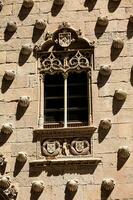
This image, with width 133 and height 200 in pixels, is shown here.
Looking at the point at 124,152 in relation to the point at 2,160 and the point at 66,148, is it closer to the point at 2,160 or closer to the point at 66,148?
the point at 66,148

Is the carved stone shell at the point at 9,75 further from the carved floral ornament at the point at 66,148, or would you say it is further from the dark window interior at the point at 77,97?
the carved floral ornament at the point at 66,148

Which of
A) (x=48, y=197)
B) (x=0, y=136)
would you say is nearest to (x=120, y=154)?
(x=48, y=197)

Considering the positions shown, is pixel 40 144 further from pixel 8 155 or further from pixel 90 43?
pixel 90 43

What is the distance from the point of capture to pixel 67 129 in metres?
13.1


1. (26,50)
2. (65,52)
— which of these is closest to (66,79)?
(65,52)

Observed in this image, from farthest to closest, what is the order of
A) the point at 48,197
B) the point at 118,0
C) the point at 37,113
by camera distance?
the point at 118,0 < the point at 37,113 < the point at 48,197

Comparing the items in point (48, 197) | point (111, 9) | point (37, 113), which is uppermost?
point (111, 9)

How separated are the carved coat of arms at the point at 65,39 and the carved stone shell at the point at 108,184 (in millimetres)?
2988

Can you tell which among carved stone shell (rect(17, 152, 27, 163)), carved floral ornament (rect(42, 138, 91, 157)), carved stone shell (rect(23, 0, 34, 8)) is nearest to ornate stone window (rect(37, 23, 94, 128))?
carved floral ornament (rect(42, 138, 91, 157))

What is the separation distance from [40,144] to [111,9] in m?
3.25

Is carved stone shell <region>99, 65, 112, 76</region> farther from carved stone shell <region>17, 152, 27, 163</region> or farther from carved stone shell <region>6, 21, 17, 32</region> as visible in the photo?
carved stone shell <region>17, 152, 27, 163</region>

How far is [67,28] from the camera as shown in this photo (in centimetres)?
1416

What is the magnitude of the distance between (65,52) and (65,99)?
3.36 feet

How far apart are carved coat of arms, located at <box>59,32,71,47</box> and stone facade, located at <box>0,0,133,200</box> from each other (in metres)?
0.23
